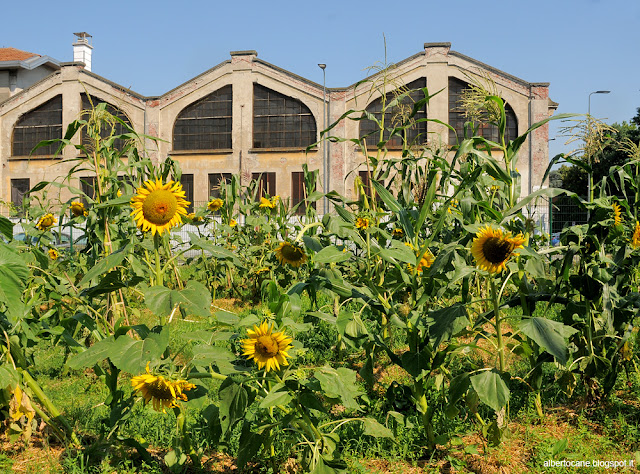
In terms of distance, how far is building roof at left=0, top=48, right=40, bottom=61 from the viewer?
32366mm

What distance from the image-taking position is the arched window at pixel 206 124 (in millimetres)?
26250

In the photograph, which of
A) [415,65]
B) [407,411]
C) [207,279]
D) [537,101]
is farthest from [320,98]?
[407,411]

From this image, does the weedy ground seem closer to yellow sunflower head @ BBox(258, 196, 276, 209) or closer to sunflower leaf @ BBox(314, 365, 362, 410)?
sunflower leaf @ BBox(314, 365, 362, 410)

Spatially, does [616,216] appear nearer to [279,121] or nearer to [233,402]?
[233,402]

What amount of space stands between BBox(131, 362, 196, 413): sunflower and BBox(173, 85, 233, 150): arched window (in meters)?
25.0

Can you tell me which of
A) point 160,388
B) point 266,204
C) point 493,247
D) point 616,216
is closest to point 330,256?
point 493,247

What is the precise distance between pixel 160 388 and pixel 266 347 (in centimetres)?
42

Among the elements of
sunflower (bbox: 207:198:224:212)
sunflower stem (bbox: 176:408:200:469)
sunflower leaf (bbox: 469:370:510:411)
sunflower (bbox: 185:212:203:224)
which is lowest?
sunflower stem (bbox: 176:408:200:469)

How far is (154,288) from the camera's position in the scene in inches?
82.0

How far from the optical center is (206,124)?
2641 cm

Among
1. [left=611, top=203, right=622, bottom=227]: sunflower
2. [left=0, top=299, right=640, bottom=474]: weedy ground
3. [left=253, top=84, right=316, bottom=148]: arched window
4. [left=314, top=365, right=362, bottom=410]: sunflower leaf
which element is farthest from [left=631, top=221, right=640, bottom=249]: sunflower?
[left=253, top=84, right=316, bottom=148]: arched window

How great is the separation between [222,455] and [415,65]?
23.6 metres

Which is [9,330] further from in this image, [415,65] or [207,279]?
[415,65]

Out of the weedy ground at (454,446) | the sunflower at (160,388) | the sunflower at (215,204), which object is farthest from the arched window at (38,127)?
the sunflower at (160,388)
